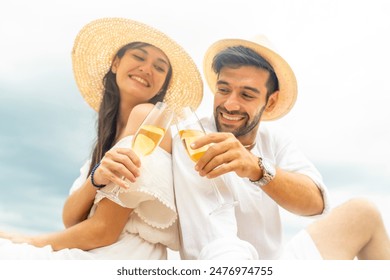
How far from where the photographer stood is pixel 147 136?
1.18 meters

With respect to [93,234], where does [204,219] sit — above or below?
above

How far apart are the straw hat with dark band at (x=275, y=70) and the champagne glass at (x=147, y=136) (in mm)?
572

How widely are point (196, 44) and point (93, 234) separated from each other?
3.32 feet

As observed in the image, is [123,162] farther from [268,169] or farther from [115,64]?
[115,64]

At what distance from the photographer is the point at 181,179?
1.25 m

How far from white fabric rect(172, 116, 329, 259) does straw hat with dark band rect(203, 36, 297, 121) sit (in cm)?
14

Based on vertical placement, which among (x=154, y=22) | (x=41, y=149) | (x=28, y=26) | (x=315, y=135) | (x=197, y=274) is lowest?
(x=41, y=149)

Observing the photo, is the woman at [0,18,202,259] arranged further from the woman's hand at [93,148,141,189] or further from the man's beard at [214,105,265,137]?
the man's beard at [214,105,265,137]

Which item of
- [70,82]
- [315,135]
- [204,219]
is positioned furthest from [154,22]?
[204,219]

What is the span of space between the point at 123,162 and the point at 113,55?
2.71ft

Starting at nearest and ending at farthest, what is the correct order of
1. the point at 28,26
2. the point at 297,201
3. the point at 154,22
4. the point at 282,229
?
the point at 297,201 < the point at 282,229 < the point at 154,22 < the point at 28,26

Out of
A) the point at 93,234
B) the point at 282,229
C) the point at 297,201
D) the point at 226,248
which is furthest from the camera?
the point at 282,229

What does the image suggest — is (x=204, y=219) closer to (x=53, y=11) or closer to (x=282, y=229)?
(x=282, y=229)

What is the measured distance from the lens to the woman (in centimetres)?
120
